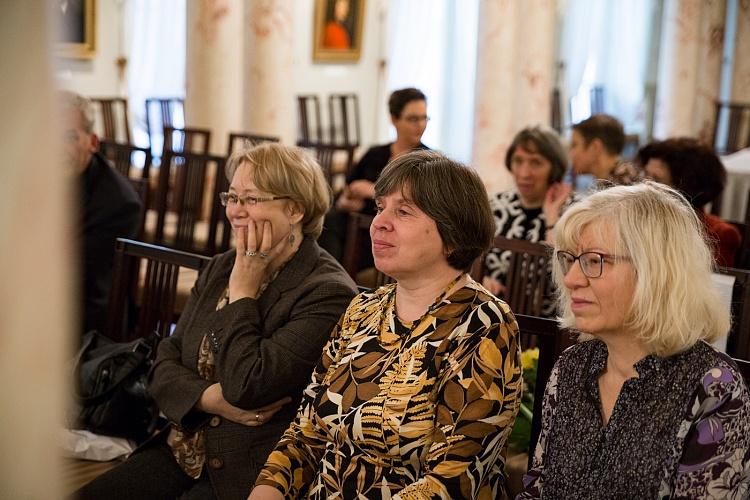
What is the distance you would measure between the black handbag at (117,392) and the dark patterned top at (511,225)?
68.3 inches

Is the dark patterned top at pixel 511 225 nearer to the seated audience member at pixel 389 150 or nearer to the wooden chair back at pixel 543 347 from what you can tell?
the seated audience member at pixel 389 150

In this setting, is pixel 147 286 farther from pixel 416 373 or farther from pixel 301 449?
pixel 416 373

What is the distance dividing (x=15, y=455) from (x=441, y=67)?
10416 mm

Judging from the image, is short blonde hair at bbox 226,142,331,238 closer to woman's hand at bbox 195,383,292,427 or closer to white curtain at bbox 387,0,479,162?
woman's hand at bbox 195,383,292,427

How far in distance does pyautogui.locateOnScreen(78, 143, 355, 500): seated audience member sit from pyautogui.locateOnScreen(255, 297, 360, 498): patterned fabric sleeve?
14cm

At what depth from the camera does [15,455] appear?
1.63 ft

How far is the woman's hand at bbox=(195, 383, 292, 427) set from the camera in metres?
2.48

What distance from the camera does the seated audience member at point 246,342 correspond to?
2449 mm

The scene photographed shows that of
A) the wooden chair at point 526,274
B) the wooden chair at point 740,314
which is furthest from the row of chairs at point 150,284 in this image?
the wooden chair at point 740,314

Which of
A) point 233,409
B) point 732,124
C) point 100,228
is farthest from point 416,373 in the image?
point 732,124

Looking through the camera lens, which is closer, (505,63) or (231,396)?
(231,396)

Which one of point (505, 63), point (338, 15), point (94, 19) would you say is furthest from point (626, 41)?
point (94, 19)

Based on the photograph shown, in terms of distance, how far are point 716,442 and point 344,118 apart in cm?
889

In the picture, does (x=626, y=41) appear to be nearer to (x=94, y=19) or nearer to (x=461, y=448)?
(x=94, y=19)
